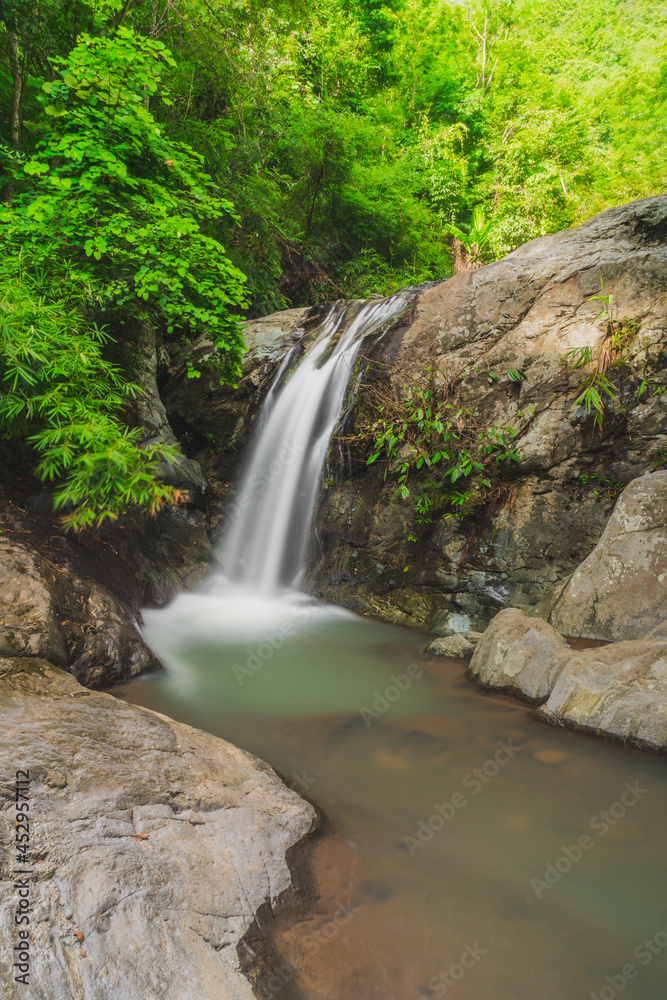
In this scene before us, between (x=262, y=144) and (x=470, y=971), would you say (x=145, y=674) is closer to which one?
(x=470, y=971)

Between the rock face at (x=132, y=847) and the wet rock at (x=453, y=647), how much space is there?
93.3 inches

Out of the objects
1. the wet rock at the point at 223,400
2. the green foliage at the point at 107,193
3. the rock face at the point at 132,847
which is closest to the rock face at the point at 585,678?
the rock face at the point at 132,847

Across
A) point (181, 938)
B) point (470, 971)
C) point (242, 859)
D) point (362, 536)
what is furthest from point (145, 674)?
point (362, 536)

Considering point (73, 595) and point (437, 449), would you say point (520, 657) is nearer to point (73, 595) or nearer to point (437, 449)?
point (437, 449)

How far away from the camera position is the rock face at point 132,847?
139 centimetres

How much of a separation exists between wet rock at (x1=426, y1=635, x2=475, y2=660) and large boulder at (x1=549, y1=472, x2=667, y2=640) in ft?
2.62

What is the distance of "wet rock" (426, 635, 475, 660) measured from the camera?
14.7 feet

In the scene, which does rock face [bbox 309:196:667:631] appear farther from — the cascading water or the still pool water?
the still pool water

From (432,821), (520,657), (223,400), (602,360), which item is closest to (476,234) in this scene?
(223,400)

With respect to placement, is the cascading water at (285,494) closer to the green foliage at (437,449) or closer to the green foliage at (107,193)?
the green foliage at (437,449)

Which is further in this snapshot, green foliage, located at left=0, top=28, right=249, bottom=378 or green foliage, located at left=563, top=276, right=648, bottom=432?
green foliage, located at left=563, top=276, right=648, bottom=432

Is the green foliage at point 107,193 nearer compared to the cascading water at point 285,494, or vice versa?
the green foliage at point 107,193

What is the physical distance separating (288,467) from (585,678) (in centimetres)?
476

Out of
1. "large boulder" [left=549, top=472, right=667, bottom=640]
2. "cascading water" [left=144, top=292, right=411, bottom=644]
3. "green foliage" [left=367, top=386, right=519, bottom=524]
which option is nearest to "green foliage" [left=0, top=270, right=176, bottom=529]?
"cascading water" [left=144, top=292, right=411, bottom=644]
